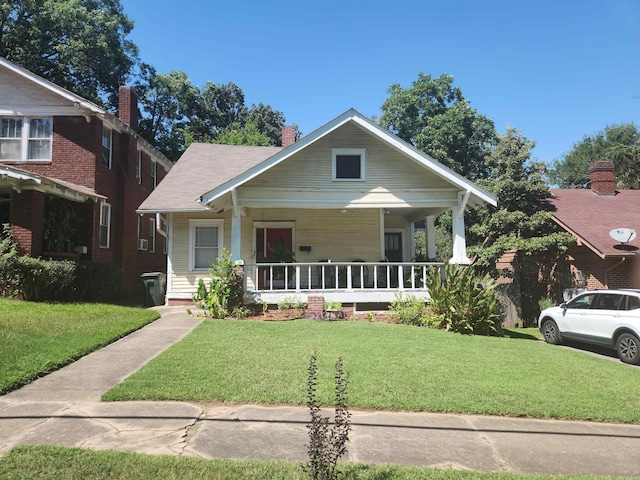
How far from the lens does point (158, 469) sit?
3574mm

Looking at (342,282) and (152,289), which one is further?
(342,282)

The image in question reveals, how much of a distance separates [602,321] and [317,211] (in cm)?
942

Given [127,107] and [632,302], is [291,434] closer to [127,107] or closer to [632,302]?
[632,302]

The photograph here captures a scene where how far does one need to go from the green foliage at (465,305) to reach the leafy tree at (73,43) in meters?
30.0

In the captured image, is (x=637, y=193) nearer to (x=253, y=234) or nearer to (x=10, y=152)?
(x=253, y=234)

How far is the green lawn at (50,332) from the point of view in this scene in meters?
6.33

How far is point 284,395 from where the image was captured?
5570mm

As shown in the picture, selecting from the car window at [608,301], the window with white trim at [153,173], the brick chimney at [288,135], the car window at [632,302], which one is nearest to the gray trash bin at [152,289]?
the window with white trim at [153,173]

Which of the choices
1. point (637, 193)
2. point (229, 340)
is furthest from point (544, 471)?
point (637, 193)

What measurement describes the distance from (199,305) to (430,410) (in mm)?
8716

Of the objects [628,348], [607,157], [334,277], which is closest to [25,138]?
[334,277]

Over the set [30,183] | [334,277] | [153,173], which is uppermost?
[153,173]

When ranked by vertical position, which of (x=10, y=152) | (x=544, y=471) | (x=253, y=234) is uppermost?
(x=10, y=152)

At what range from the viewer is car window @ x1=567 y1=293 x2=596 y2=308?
11016mm
